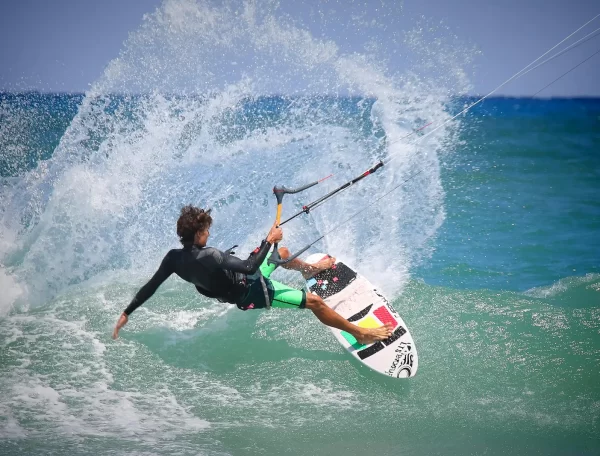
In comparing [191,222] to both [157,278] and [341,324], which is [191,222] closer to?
[157,278]

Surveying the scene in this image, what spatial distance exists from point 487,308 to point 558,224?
5072 millimetres

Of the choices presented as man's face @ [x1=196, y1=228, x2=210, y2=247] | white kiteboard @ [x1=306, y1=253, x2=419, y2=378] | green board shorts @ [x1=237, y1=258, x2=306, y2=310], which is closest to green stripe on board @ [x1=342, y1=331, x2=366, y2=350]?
white kiteboard @ [x1=306, y1=253, x2=419, y2=378]

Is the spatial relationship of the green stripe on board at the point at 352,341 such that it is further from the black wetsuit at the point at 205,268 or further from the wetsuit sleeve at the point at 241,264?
the wetsuit sleeve at the point at 241,264

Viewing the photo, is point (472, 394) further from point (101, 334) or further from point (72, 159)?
point (72, 159)

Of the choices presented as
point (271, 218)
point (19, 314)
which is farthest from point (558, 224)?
point (19, 314)

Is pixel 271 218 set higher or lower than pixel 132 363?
higher

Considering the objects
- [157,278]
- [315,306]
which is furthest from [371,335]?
[157,278]

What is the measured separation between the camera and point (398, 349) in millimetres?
4746

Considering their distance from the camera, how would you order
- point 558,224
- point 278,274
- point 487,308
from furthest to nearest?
point 558,224 → point 278,274 → point 487,308

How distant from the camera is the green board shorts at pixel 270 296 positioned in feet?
14.1

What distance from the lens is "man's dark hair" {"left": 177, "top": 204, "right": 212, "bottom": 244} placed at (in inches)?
151

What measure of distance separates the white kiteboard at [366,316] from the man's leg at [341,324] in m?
0.06

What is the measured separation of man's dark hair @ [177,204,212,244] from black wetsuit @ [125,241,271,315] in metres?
0.11

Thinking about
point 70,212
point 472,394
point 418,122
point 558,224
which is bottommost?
point 472,394
